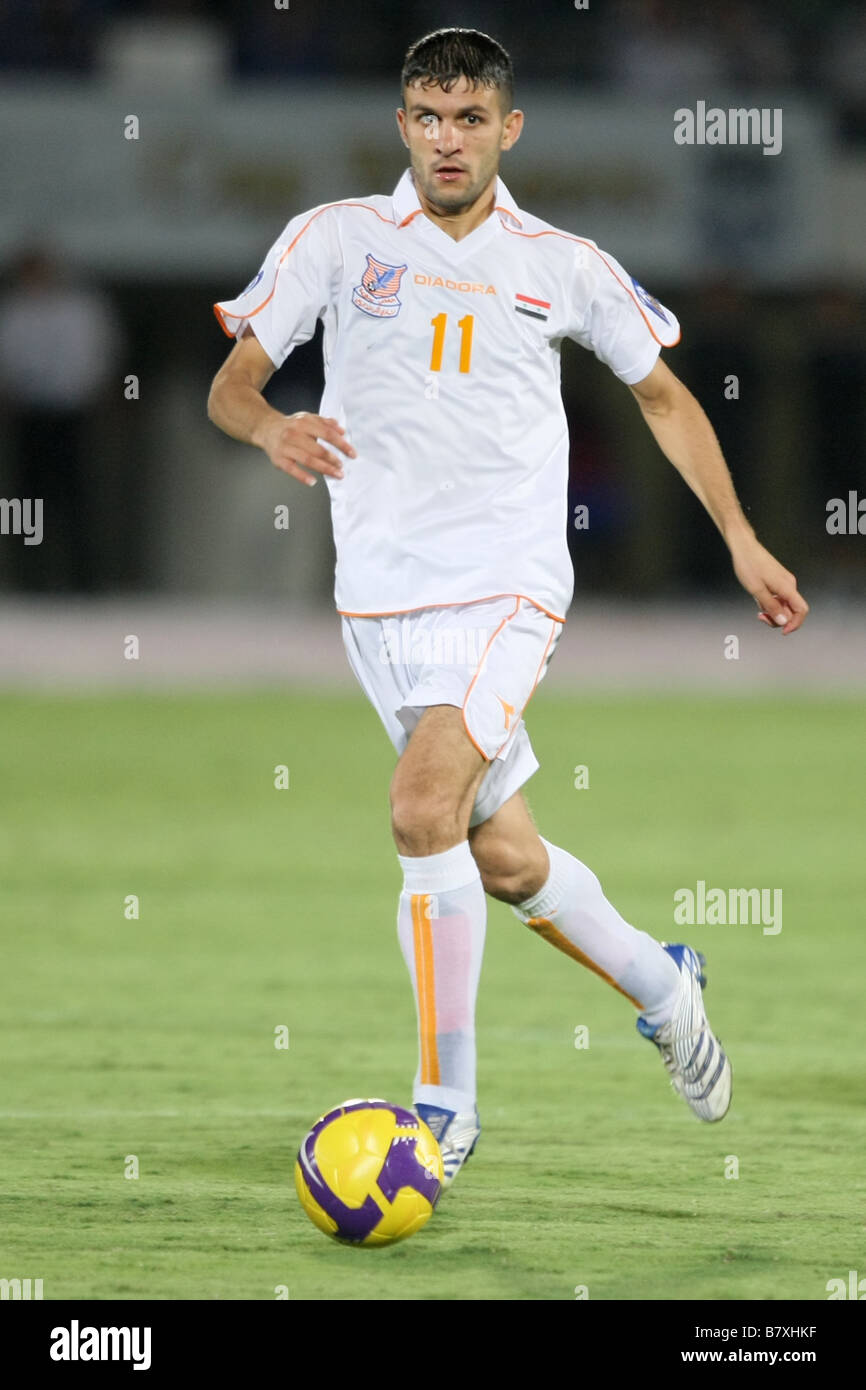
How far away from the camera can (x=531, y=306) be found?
5.04 meters

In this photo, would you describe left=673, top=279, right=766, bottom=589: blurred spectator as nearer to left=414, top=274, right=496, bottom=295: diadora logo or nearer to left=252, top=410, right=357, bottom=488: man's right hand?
left=414, top=274, right=496, bottom=295: diadora logo

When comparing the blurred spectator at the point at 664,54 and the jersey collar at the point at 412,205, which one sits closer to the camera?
the jersey collar at the point at 412,205

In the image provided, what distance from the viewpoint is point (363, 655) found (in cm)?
508

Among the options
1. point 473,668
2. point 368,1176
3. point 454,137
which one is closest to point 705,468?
point 473,668

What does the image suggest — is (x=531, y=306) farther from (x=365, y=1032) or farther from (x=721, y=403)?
(x=721, y=403)

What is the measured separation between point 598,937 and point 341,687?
970cm

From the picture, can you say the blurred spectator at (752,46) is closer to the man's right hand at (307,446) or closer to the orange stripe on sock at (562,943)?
the orange stripe on sock at (562,943)

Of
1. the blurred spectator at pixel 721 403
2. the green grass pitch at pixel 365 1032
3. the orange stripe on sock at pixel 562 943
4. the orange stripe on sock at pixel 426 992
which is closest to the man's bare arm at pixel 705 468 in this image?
the orange stripe on sock at pixel 562 943

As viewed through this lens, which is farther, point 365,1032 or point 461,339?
point 365,1032

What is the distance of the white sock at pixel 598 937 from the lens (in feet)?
17.0

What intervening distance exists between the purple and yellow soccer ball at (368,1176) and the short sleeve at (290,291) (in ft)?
5.38

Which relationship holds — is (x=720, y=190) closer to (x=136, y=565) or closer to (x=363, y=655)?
(x=136, y=565)

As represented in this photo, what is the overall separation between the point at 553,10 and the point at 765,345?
3.43 metres

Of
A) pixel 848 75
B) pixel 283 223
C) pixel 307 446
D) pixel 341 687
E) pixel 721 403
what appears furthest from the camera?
pixel 721 403
